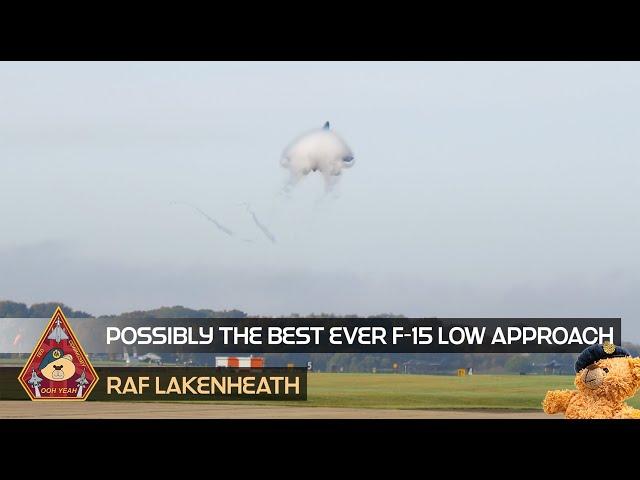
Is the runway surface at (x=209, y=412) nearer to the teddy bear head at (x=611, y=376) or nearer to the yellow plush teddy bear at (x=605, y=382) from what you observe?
the yellow plush teddy bear at (x=605, y=382)

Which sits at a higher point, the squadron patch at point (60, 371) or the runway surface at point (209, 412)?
the squadron patch at point (60, 371)

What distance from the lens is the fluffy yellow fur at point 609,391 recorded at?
28.2 metres

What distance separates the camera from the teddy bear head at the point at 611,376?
2820 centimetres

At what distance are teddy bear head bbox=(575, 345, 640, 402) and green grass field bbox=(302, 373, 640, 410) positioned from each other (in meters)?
7.46

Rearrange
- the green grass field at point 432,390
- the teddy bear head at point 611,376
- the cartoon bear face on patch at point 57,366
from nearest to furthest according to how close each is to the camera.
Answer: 1. the teddy bear head at point 611,376
2. the cartoon bear face on patch at point 57,366
3. the green grass field at point 432,390

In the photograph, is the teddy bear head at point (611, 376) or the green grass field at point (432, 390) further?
the green grass field at point (432, 390)

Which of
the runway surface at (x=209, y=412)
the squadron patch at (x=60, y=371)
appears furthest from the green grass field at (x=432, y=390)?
the squadron patch at (x=60, y=371)

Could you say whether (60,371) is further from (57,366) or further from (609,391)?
(609,391)

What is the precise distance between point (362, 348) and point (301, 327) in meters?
1.80

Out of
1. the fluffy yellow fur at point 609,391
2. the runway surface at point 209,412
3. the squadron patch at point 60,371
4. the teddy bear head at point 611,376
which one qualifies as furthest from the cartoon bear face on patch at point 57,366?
the teddy bear head at point 611,376

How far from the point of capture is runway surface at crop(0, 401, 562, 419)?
31.9 metres

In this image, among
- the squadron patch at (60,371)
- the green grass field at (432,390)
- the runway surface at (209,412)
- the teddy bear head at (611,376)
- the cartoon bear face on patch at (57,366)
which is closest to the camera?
the teddy bear head at (611,376)

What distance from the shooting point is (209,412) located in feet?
107

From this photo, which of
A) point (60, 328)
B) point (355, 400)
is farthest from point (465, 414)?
point (60, 328)
